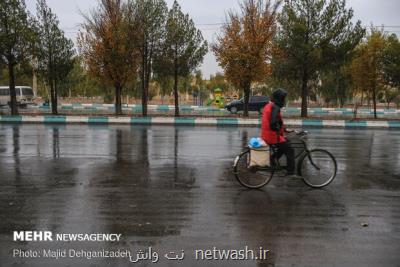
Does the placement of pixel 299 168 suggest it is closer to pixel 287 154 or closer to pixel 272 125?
pixel 287 154

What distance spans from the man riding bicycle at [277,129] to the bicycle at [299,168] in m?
0.10

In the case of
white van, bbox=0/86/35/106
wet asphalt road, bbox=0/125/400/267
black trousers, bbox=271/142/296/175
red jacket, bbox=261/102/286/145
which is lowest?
wet asphalt road, bbox=0/125/400/267

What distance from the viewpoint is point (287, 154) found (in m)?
7.10

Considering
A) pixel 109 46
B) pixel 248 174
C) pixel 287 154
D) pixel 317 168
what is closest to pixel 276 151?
pixel 287 154

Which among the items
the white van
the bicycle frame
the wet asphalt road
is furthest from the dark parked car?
the bicycle frame

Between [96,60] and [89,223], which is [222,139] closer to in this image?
[89,223]

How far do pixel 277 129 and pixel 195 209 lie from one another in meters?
2.16

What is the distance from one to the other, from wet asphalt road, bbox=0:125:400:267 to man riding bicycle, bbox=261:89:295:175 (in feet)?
2.18

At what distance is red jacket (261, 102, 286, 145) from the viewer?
6895 millimetres

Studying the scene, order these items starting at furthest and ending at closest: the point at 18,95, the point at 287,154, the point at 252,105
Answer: the point at 18,95 < the point at 252,105 < the point at 287,154

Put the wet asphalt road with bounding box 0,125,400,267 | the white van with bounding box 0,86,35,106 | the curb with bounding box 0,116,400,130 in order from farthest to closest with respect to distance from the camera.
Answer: the white van with bounding box 0,86,35,106 < the curb with bounding box 0,116,400,130 < the wet asphalt road with bounding box 0,125,400,267

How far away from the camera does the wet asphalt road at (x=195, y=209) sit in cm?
444

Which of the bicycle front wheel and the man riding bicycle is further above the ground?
the man riding bicycle

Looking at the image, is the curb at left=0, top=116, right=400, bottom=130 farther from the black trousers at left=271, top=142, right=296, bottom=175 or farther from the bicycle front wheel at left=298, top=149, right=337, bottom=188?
the black trousers at left=271, top=142, right=296, bottom=175
